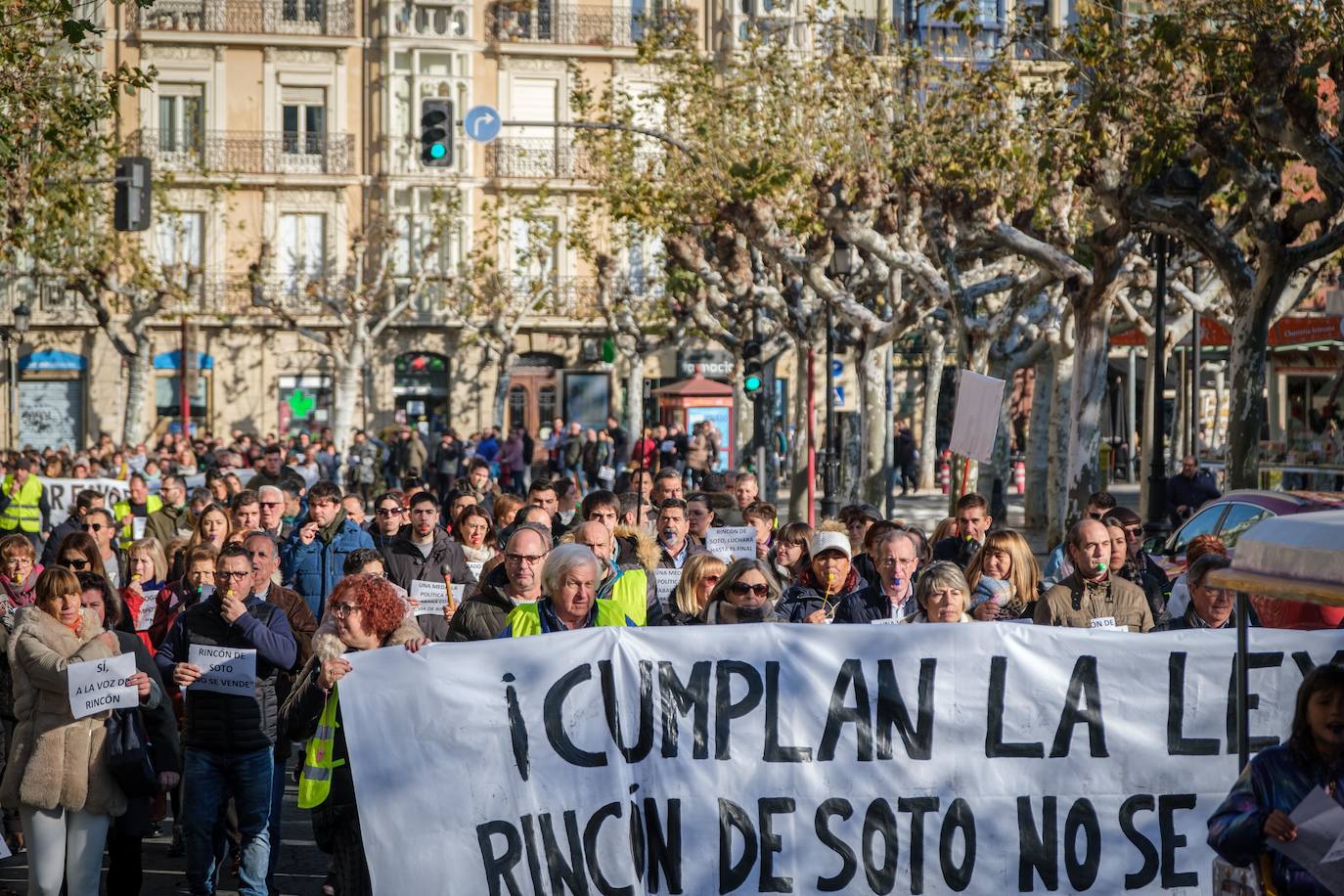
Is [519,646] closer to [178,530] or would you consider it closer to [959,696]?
[959,696]

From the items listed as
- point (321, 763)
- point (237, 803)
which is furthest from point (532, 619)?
point (237, 803)

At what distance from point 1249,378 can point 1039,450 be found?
35.7 ft

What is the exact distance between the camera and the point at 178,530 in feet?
48.8

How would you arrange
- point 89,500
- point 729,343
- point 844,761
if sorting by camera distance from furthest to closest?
1. point 729,343
2. point 89,500
3. point 844,761

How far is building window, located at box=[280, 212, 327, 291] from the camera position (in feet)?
168

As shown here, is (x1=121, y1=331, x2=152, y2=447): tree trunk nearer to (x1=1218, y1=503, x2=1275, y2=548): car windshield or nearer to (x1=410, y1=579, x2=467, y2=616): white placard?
(x1=1218, y1=503, x2=1275, y2=548): car windshield

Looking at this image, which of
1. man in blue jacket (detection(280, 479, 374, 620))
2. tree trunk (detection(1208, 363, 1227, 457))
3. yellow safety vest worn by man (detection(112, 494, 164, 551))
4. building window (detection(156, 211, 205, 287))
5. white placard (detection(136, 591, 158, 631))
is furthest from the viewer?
building window (detection(156, 211, 205, 287))

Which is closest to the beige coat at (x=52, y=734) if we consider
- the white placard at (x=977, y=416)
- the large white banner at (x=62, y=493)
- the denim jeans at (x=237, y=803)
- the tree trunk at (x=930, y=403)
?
the denim jeans at (x=237, y=803)

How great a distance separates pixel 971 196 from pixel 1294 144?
6.71m

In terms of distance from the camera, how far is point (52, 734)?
7480 mm

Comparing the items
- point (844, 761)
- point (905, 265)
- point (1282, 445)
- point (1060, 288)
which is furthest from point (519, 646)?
point (1060, 288)

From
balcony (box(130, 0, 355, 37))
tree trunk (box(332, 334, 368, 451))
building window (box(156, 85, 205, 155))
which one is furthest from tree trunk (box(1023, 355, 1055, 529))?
building window (box(156, 85, 205, 155))

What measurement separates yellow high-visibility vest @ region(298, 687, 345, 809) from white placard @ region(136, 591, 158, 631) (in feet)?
10.3

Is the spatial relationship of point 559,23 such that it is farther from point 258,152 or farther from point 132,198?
point 132,198
